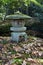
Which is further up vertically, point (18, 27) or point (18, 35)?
point (18, 27)

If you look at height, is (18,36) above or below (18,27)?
below

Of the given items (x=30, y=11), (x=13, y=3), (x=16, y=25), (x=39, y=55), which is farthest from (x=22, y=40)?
(x=30, y=11)

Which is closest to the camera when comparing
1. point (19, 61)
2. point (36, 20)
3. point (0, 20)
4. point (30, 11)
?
point (19, 61)

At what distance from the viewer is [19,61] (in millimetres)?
4844

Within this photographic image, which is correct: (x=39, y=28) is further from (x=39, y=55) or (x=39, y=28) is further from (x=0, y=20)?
(x=39, y=55)

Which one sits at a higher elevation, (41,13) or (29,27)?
(41,13)

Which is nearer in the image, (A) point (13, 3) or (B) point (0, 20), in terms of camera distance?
(A) point (13, 3)

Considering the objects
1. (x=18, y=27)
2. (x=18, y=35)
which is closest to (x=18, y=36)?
(x=18, y=35)

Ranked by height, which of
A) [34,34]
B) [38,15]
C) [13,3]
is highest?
[13,3]

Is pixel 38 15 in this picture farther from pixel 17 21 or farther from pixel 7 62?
pixel 7 62

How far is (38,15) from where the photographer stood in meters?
11.6

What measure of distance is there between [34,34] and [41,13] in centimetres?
124

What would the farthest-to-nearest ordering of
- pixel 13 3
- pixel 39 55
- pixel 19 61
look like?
1. pixel 13 3
2. pixel 39 55
3. pixel 19 61

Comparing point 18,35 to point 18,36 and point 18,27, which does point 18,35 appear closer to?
point 18,36
